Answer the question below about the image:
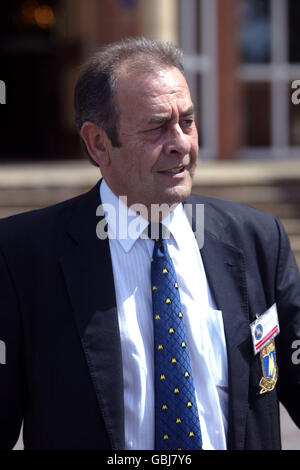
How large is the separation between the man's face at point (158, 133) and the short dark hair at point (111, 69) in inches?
1.1

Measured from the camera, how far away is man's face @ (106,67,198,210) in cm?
230

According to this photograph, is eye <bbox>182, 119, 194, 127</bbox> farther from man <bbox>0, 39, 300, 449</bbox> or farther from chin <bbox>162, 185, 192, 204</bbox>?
chin <bbox>162, 185, 192, 204</bbox>

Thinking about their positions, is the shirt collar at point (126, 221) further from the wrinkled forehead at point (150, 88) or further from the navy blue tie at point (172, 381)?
the wrinkled forehead at point (150, 88)

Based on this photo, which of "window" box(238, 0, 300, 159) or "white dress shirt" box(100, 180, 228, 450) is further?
"window" box(238, 0, 300, 159)

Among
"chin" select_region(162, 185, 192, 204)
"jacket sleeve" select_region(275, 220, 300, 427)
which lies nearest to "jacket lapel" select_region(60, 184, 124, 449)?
"chin" select_region(162, 185, 192, 204)

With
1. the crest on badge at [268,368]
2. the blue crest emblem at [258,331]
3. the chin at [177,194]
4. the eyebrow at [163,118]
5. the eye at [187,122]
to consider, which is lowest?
the crest on badge at [268,368]

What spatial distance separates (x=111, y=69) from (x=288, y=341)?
37.3 inches

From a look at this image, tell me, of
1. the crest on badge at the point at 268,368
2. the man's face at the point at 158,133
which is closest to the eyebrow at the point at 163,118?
the man's face at the point at 158,133

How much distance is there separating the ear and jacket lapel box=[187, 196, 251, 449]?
333mm

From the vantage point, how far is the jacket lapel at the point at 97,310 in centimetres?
219

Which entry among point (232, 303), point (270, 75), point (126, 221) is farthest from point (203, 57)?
point (232, 303)
